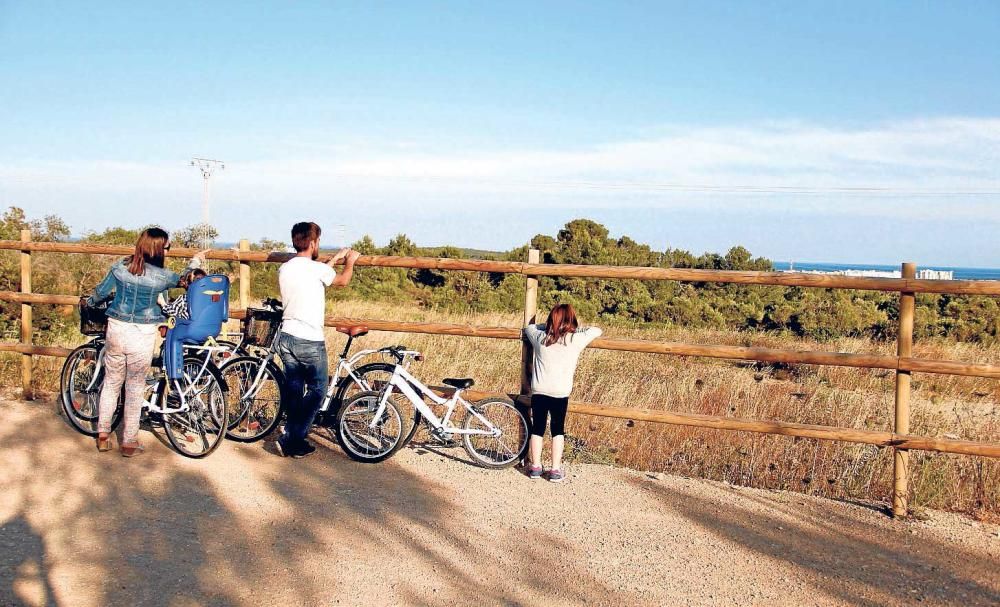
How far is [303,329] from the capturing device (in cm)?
697

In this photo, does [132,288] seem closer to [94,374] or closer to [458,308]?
[94,374]

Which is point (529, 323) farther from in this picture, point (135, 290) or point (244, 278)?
point (135, 290)

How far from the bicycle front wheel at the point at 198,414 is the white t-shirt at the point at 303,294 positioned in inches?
31.6

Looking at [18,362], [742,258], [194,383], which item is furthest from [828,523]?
[742,258]

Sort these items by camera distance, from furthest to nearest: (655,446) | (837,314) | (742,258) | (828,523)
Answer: (742,258)
(837,314)
(655,446)
(828,523)

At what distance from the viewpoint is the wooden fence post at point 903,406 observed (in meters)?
6.67

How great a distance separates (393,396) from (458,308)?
17.2 m

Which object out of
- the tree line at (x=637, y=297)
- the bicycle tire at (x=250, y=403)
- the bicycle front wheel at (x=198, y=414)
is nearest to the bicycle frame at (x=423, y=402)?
the bicycle tire at (x=250, y=403)

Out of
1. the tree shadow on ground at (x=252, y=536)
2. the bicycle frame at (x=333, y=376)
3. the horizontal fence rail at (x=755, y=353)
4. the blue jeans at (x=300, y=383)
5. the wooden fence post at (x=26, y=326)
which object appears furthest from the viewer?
the wooden fence post at (x=26, y=326)

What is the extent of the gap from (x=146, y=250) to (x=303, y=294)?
1232mm

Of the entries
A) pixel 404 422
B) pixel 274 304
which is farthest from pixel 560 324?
pixel 274 304

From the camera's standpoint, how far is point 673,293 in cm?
2595

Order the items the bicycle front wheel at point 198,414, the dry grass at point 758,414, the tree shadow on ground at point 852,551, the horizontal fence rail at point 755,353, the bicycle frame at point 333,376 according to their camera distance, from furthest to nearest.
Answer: the dry grass at point 758,414 < the bicycle frame at point 333,376 < the bicycle front wheel at point 198,414 < the horizontal fence rail at point 755,353 < the tree shadow on ground at point 852,551

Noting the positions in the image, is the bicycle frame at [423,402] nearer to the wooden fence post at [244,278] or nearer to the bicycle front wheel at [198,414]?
the bicycle front wheel at [198,414]
